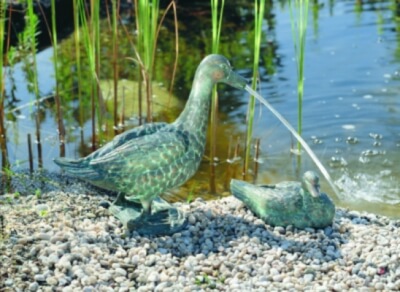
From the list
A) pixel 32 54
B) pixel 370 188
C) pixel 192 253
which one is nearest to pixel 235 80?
pixel 192 253

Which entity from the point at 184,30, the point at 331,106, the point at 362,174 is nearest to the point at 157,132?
the point at 362,174

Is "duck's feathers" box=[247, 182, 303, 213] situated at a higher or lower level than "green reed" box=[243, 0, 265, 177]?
lower

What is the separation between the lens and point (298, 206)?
14.6 ft

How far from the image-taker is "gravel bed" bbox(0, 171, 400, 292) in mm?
3840

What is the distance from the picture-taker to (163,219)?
434 centimetres

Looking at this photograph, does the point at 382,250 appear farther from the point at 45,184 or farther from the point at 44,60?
the point at 44,60

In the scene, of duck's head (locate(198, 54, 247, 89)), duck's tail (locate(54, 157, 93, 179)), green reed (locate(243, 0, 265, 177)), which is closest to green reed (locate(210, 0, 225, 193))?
green reed (locate(243, 0, 265, 177))

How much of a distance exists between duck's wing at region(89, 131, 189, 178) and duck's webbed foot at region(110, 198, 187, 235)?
0.75 feet

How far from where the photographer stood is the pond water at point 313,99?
236 inches

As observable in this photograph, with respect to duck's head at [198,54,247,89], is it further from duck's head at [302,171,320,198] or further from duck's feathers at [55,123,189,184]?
duck's head at [302,171,320,198]

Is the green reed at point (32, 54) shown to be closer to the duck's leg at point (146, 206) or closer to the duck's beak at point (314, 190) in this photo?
the duck's leg at point (146, 206)

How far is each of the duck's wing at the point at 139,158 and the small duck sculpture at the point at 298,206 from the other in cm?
64

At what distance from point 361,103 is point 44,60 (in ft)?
11.6

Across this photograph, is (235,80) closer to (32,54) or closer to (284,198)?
(284,198)
